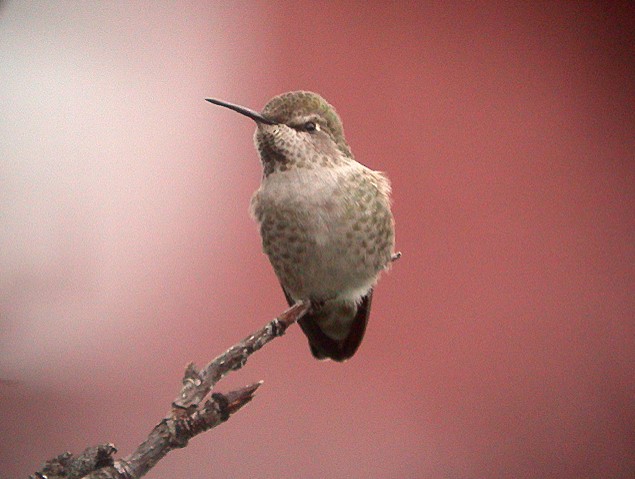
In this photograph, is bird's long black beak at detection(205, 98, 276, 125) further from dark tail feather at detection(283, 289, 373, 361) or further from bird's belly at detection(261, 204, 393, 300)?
dark tail feather at detection(283, 289, 373, 361)

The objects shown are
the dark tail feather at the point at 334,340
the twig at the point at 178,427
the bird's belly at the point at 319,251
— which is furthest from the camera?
the dark tail feather at the point at 334,340

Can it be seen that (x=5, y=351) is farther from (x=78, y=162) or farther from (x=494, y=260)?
(x=494, y=260)

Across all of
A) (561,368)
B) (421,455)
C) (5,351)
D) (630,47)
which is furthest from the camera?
(630,47)

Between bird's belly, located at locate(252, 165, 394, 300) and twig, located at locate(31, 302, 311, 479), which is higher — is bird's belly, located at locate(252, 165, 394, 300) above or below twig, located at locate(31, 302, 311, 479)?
above

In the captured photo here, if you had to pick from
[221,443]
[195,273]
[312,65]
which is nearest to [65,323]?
[195,273]

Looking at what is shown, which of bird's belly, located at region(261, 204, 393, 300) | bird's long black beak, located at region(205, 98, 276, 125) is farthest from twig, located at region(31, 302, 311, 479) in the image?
bird's long black beak, located at region(205, 98, 276, 125)

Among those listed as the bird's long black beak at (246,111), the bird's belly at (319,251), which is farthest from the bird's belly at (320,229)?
the bird's long black beak at (246,111)

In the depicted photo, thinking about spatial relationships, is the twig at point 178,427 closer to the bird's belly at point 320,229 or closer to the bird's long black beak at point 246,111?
the bird's belly at point 320,229

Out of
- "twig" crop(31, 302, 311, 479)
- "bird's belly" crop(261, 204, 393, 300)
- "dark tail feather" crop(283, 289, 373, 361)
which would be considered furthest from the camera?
"dark tail feather" crop(283, 289, 373, 361)

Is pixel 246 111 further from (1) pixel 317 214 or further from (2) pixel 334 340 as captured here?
(2) pixel 334 340
